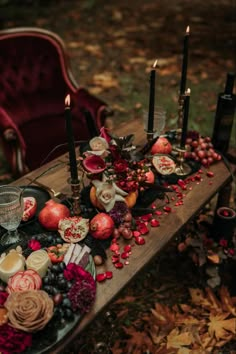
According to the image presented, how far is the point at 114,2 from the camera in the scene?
27.3ft

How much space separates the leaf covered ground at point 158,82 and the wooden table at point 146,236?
0.54 meters

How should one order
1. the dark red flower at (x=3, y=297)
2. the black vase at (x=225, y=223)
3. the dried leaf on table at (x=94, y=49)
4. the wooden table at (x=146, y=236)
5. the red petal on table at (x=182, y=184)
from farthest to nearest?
the dried leaf on table at (x=94, y=49) < the black vase at (x=225, y=223) < the red petal on table at (x=182, y=184) < the wooden table at (x=146, y=236) < the dark red flower at (x=3, y=297)

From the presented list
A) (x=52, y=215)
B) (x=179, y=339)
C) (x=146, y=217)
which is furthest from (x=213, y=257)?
(x=52, y=215)

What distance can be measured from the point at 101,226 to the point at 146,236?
8.6 inches

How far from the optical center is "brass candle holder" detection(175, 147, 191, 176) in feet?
6.78

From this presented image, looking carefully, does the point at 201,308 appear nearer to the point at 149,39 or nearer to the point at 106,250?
the point at 106,250

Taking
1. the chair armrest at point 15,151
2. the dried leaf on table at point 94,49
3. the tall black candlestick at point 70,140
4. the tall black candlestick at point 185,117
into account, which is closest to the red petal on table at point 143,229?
the tall black candlestick at point 70,140

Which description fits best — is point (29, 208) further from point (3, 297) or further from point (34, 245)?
point (3, 297)

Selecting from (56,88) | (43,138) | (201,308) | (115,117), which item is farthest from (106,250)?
(115,117)

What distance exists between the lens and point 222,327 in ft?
7.26

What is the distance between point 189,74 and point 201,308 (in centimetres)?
365

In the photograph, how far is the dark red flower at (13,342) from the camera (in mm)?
1220

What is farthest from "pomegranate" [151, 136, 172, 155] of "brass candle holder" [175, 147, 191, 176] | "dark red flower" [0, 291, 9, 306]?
"dark red flower" [0, 291, 9, 306]

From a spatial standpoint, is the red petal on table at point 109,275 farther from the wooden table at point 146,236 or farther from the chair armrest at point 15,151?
the chair armrest at point 15,151
